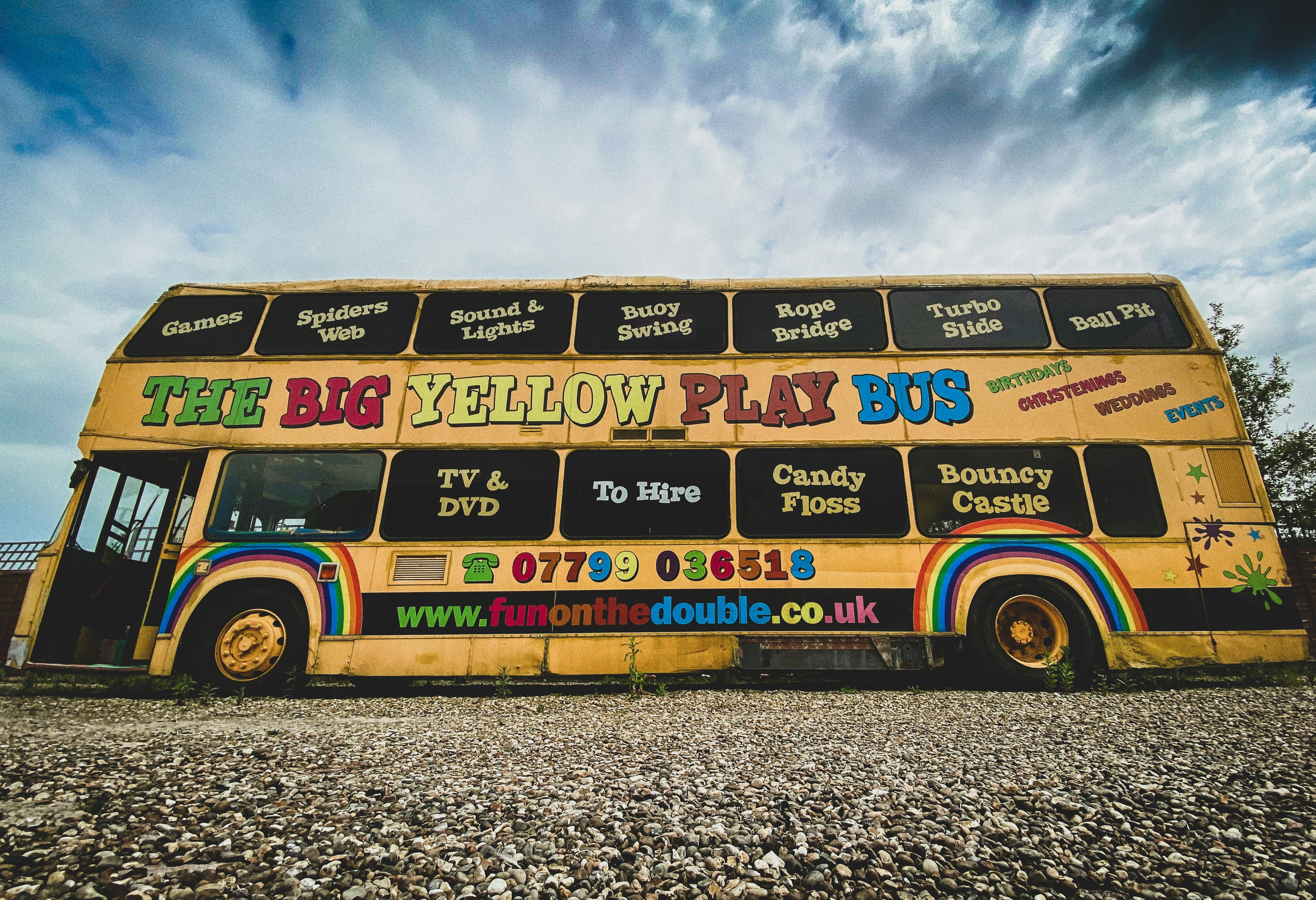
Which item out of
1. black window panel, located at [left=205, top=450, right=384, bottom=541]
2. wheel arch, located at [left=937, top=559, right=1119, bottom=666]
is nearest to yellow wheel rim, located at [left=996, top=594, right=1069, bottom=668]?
wheel arch, located at [left=937, top=559, right=1119, bottom=666]

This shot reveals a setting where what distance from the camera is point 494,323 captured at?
6375 mm

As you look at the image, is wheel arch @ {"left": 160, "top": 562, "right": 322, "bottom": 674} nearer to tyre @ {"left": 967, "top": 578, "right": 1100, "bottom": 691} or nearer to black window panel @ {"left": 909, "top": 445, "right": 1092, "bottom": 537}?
black window panel @ {"left": 909, "top": 445, "right": 1092, "bottom": 537}

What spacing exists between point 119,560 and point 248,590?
79.3 inches

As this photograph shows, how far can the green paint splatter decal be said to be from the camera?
5.21 m

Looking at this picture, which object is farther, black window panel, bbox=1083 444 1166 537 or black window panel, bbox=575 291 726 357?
black window panel, bbox=575 291 726 357

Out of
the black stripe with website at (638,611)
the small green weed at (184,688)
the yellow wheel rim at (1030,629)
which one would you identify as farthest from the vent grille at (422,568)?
the yellow wheel rim at (1030,629)

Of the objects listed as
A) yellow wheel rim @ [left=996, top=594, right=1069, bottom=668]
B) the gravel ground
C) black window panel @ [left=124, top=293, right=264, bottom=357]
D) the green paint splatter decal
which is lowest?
the gravel ground

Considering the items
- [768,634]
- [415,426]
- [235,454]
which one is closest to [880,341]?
[768,634]

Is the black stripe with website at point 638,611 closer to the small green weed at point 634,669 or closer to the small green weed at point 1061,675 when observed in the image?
the small green weed at point 634,669

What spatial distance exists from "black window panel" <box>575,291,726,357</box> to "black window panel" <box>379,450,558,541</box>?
1.53 meters

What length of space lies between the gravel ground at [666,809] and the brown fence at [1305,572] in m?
8.66

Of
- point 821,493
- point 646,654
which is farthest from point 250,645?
point 821,493

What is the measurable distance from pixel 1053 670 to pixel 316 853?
614cm

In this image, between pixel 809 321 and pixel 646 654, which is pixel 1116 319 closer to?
pixel 809 321
